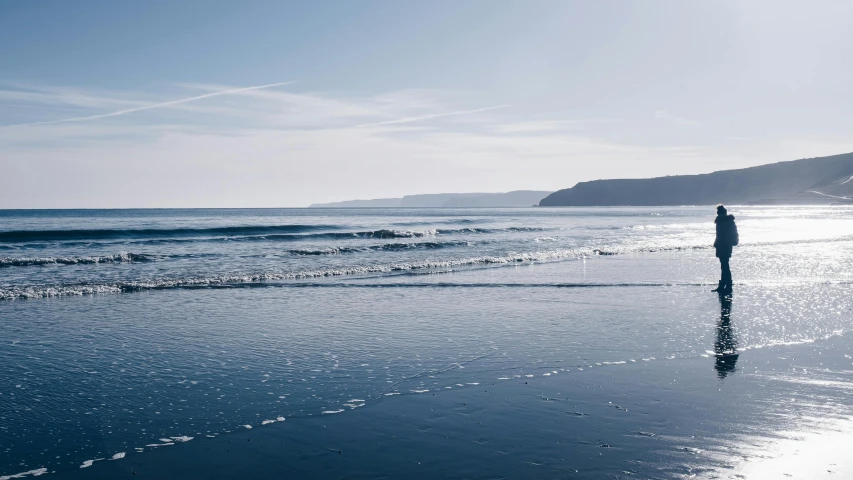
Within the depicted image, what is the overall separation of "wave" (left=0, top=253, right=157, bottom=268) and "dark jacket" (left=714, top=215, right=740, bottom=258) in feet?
68.8

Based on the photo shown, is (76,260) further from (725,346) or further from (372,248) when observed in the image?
(725,346)

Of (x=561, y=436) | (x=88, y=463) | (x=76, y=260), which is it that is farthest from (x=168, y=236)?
(x=561, y=436)

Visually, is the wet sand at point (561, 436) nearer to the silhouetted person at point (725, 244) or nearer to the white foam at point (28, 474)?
the white foam at point (28, 474)

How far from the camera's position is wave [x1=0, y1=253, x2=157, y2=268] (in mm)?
22812

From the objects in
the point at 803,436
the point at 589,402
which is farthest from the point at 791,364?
the point at 589,402

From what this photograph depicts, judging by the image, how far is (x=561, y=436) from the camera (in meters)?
5.21

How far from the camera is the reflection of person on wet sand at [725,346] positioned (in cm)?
754

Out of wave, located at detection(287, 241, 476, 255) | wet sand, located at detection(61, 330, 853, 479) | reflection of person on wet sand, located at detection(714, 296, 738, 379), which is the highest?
wave, located at detection(287, 241, 476, 255)

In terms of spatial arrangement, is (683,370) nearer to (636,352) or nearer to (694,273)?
(636,352)

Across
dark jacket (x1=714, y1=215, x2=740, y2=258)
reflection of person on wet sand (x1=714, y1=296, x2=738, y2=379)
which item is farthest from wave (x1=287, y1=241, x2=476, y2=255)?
reflection of person on wet sand (x1=714, y1=296, x2=738, y2=379)

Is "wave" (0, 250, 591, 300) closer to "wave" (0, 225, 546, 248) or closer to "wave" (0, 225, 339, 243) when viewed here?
"wave" (0, 225, 546, 248)

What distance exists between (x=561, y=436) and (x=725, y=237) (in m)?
12.7

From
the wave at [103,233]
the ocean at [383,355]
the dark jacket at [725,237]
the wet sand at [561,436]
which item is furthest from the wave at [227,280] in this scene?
the wave at [103,233]

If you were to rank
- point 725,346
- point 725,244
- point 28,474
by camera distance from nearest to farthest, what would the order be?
point 28,474, point 725,346, point 725,244
